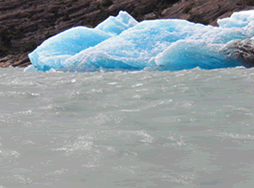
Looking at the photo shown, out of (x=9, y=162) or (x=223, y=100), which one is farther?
(x=223, y=100)

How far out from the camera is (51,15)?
115 feet

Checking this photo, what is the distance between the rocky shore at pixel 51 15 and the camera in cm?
2894

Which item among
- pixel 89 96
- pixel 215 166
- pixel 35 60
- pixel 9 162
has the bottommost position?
pixel 35 60

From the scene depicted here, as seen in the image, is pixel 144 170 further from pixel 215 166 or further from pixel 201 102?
pixel 201 102

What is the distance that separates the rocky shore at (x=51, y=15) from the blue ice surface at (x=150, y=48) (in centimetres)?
1410

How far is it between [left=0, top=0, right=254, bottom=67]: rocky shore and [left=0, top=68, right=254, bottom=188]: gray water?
78.3 ft

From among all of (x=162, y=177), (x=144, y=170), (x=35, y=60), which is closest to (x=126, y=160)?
(x=144, y=170)

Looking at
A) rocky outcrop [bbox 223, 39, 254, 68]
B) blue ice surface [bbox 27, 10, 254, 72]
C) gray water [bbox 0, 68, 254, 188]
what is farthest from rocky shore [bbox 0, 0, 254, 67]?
gray water [bbox 0, 68, 254, 188]

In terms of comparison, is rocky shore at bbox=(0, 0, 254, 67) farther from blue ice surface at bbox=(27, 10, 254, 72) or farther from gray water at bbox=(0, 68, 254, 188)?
gray water at bbox=(0, 68, 254, 188)

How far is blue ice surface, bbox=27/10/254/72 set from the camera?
1174 cm

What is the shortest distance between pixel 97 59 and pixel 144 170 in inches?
405

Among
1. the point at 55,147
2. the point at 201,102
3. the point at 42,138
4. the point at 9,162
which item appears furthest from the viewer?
the point at 201,102

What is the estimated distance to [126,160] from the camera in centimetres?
256

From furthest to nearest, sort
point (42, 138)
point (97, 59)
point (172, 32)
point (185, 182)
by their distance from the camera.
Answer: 1. point (172, 32)
2. point (97, 59)
3. point (42, 138)
4. point (185, 182)
